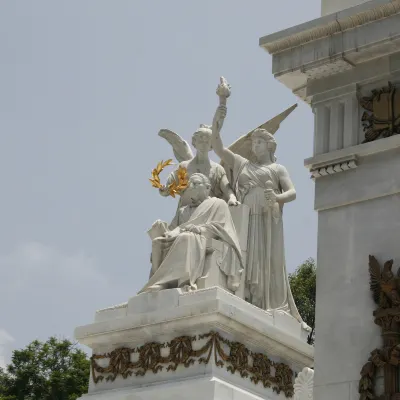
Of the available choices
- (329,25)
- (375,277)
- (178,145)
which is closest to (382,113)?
(329,25)

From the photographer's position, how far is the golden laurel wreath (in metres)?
18.3

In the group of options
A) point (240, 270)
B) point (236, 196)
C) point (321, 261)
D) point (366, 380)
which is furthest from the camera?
point (236, 196)

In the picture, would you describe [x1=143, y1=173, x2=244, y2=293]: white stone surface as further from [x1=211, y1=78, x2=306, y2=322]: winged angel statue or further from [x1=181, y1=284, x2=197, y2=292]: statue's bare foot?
[x1=211, y1=78, x2=306, y2=322]: winged angel statue

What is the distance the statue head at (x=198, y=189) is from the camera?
18172 millimetres

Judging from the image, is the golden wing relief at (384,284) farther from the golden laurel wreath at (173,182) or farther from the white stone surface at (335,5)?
the golden laurel wreath at (173,182)

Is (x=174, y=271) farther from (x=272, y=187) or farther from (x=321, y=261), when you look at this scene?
(x=321, y=261)

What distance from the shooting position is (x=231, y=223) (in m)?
17.6

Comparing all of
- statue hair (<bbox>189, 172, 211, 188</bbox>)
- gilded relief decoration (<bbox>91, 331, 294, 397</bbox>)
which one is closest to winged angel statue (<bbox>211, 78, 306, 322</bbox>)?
statue hair (<bbox>189, 172, 211, 188</bbox>)

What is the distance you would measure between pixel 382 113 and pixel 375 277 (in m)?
1.33

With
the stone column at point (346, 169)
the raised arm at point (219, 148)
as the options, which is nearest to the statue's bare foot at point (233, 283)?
the raised arm at point (219, 148)

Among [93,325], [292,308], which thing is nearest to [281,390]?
[292,308]

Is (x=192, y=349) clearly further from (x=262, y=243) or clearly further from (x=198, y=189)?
(x=198, y=189)

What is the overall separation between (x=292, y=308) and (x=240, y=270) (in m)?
1.12

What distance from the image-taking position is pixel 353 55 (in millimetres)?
8836
